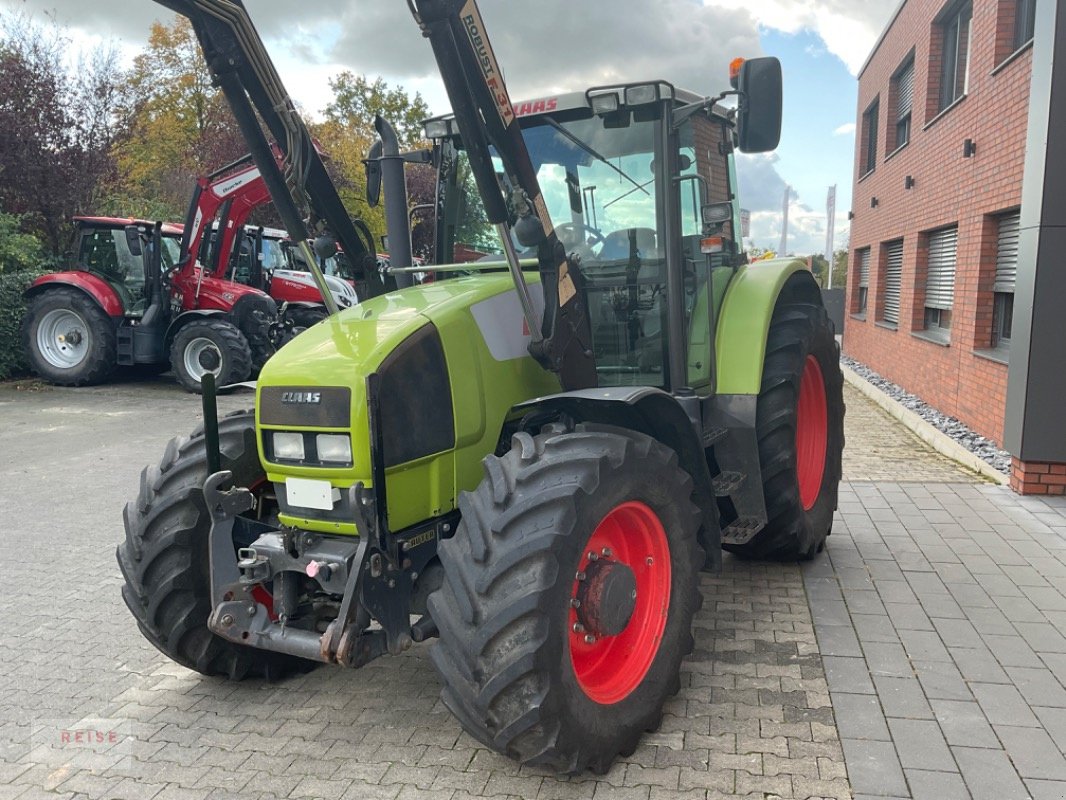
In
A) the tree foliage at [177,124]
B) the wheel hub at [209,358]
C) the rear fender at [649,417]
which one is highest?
the tree foliage at [177,124]

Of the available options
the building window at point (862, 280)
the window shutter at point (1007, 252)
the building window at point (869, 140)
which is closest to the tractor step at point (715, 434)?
the window shutter at point (1007, 252)

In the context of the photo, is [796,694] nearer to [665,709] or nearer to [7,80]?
[665,709]

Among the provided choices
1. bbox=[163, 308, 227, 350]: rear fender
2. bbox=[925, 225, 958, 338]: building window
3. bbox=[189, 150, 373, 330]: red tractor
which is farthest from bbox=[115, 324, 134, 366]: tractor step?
bbox=[925, 225, 958, 338]: building window

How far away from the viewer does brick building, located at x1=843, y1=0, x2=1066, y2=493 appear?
770cm

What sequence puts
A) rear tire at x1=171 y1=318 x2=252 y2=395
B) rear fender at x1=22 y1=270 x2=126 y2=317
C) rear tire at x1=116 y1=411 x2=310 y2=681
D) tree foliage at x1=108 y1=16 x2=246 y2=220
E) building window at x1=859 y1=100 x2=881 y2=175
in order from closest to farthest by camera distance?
rear tire at x1=116 y1=411 x2=310 y2=681
rear tire at x1=171 y1=318 x2=252 y2=395
rear fender at x1=22 y1=270 x2=126 y2=317
building window at x1=859 y1=100 x2=881 y2=175
tree foliage at x1=108 y1=16 x2=246 y2=220

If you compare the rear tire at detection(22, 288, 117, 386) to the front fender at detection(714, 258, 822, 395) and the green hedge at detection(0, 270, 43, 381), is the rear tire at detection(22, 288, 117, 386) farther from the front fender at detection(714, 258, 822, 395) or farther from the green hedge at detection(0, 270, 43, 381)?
the front fender at detection(714, 258, 822, 395)

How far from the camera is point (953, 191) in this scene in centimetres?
938

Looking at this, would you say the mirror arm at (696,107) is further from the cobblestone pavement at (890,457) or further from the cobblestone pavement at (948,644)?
the cobblestone pavement at (890,457)

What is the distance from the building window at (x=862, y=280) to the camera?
53.2 feet

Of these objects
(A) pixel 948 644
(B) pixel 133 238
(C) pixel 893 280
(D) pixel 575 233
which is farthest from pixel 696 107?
(C) pixel 893 280

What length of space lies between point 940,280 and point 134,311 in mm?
11148

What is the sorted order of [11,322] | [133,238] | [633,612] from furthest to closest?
[11,322]
[133,238]
[633,612]

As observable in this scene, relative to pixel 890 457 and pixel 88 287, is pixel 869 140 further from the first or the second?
pixel 88 287

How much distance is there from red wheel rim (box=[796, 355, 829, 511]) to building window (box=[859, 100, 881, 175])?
12451 mm
